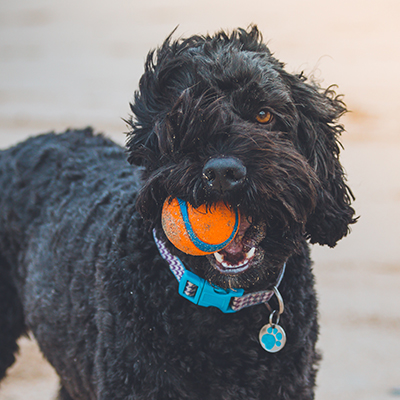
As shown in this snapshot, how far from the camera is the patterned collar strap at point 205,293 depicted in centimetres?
240

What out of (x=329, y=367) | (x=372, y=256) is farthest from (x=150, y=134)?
(x=372, y=256)

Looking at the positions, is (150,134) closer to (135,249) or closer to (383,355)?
(135,249)

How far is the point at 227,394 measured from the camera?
2.43 metres

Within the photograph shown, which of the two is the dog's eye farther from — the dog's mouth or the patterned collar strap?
the patterned collar strap

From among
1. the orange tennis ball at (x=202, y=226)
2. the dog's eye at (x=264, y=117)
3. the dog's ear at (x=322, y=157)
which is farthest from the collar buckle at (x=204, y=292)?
the dog's eye at (x=264, y=117)

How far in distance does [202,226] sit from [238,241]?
0.24m

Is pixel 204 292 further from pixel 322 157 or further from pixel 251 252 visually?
pixel 322 157

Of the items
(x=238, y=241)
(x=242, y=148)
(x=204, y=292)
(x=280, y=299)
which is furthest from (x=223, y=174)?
(x=280, y=299)

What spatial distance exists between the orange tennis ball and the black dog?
0.04 metres

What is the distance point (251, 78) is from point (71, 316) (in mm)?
1524

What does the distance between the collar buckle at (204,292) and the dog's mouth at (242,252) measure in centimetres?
12

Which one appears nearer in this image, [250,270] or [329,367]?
[250,270]

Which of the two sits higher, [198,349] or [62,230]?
[62,230]

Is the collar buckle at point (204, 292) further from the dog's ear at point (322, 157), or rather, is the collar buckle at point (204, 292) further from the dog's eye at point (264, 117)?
the dog's eye at point (264, 117)
